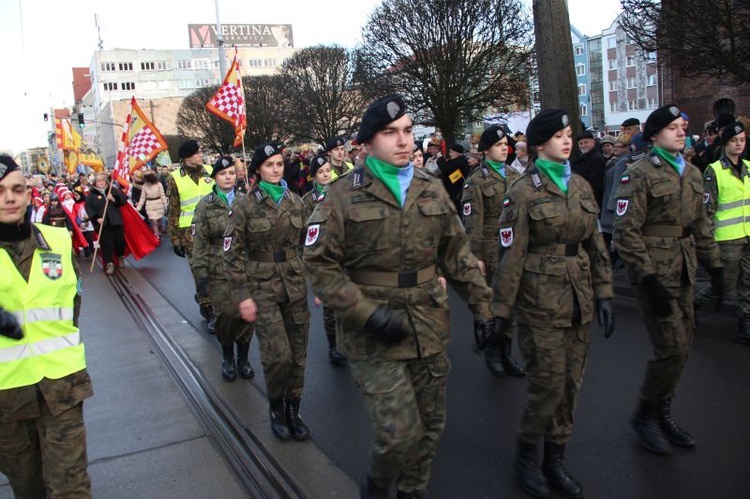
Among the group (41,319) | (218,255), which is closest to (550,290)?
(41,319)

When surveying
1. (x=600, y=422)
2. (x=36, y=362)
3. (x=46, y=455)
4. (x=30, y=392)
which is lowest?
(x=600, y=422)

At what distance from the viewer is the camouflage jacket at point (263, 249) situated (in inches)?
194

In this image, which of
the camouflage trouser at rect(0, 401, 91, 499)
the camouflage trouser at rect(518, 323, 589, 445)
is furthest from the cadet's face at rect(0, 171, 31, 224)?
the camouflage trouser at rect(518, 323, 589, 445)

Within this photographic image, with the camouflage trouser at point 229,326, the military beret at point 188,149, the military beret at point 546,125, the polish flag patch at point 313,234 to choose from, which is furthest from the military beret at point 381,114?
the military beret at point 188,149

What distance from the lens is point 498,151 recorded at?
21.4 ft

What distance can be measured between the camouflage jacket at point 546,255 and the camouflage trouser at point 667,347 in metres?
0.48

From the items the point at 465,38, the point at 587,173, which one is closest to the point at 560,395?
the point at 587,173

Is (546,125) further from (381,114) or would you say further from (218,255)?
(218,255)

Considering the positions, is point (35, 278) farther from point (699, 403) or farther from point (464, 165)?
point (464, 165)

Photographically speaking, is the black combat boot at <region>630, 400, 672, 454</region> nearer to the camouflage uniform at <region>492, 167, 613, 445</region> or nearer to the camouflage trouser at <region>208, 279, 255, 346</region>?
the camouflage uniform at <region>492, 167, 613, 445</region>

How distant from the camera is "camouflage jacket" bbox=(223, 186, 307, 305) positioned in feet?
16.2

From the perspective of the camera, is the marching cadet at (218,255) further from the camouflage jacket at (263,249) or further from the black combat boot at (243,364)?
the camouflage jacket at (263,249)

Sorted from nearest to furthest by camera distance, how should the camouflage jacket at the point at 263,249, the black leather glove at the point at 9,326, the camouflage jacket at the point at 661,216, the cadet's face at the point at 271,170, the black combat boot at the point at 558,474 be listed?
the black leather glove at the point at 9,326 < the black combat boot at the point at 558,474 < the camouflage jacket at the point at 661,216 < the camouflage jacket at the point at 263,249 < the cadet's face at the point at 271,170

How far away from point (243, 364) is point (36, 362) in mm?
3344
